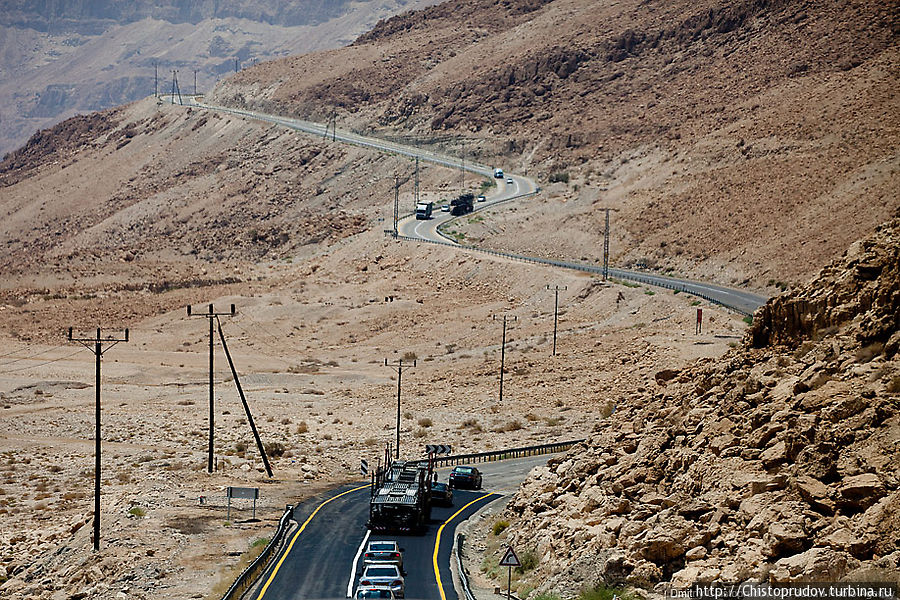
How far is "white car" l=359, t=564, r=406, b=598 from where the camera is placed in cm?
2400

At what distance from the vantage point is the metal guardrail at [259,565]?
79.2 ft

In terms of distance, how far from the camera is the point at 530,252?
99438 millimetres


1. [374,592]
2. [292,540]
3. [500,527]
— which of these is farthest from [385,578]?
[292,540]

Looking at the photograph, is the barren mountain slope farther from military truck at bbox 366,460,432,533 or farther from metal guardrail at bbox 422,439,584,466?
military truck at bbox 366,460,432,533

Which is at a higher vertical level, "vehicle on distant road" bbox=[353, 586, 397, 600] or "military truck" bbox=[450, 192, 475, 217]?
"military truck" bbox=[450, 192, 475, 217]

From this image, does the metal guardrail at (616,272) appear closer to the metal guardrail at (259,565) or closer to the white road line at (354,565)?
the white road line at (354,565)

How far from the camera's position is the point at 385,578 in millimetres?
24438

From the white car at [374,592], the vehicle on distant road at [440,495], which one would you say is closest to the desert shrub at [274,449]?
the vehicle on distant road at [440,495]

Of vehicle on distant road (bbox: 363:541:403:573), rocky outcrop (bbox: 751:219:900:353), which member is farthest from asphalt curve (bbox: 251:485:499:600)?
rocky outcrop (bbox: 751:219:900:353)

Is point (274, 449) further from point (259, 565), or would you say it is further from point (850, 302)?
point (850, 302)

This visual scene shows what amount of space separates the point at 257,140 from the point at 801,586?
142m

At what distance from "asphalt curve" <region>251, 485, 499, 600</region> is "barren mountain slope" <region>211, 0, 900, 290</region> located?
4650cm

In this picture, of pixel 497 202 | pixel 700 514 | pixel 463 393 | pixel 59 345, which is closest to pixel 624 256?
pixel 497 202

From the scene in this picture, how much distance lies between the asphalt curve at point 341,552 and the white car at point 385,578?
573 millimetres
